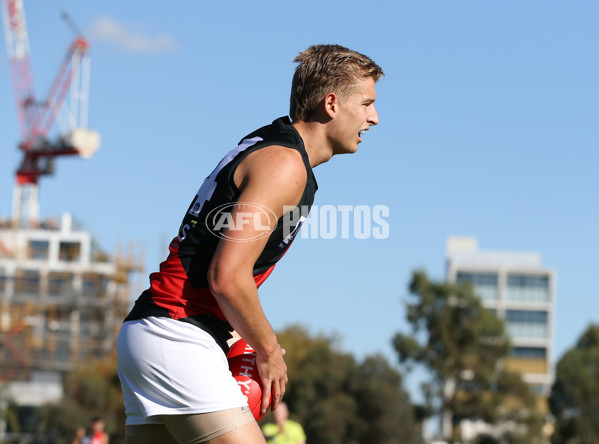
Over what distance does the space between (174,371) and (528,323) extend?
359 ft

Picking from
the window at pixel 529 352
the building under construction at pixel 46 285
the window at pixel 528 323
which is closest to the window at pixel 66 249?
the building under construction at pixel 46 285

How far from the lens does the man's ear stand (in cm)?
379

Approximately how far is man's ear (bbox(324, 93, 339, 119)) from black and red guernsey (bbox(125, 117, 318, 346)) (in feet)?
0.61

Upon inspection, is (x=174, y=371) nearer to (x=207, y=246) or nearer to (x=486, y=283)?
(x=207, y=246)

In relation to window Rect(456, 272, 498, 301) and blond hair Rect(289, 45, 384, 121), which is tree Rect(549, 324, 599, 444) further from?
blond hair Rect(289, 45, 384, 121)

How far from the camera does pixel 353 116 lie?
3.84m

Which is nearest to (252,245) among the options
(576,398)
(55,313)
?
(576,398)

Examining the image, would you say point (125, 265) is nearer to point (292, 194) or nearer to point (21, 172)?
point (21, 172)

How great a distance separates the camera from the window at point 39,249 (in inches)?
4198

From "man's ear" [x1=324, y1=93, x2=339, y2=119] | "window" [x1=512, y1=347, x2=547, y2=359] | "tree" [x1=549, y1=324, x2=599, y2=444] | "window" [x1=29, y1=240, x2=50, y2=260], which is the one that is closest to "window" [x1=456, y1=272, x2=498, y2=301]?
"window" [x1=512, y1=347, x2=547, y2=359]

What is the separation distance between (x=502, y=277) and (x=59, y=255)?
164ft

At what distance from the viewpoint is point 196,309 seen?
11.8 ft

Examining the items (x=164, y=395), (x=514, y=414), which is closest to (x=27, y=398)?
(x=514, y=414)

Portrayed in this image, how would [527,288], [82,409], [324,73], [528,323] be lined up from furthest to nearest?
1. [527,288]
2. [528,323]
3. [82,409]
4. [324,73]
